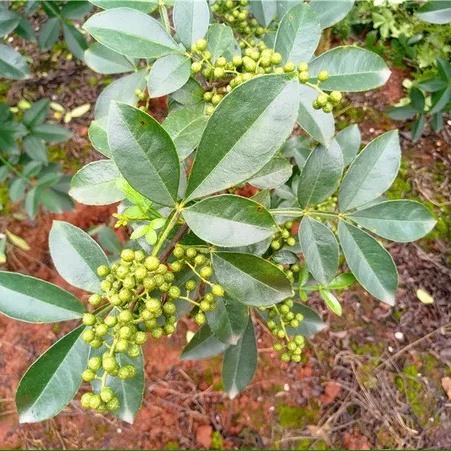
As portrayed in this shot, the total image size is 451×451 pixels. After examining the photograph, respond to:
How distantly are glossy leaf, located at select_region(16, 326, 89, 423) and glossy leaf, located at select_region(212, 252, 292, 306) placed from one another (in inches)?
10.6

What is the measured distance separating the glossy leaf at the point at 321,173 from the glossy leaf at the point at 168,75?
0.98 ft

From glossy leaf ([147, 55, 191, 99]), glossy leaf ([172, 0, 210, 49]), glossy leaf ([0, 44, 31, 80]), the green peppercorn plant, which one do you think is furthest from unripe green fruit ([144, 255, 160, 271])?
glossy leaf ([0, 44, 31, 80])

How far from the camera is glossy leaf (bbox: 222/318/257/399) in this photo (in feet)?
4.68

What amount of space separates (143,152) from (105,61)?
2.42ft

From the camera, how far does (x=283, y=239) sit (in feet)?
3.71

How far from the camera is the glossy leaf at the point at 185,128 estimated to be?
3.09ft

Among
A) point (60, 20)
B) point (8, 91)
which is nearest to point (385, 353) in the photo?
point (60, 20)

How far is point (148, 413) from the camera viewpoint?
2.10 m

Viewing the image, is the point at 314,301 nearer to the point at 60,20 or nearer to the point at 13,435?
the point at 13,435

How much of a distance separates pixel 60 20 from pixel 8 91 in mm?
751

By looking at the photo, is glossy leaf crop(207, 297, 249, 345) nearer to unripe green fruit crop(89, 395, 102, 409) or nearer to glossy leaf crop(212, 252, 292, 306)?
glossy leaf crop(212, 252, 292, 306)

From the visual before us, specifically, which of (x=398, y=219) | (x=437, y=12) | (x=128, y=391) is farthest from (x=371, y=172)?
(x=437, y=12)

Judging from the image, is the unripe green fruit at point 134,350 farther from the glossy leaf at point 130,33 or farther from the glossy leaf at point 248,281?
the glossy leaf at point 130,33

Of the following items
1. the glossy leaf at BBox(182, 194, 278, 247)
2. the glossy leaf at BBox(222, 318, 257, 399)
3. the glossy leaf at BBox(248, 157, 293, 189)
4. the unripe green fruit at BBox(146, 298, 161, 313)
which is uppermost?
the glossy leaf at BBox(182, 194, 278, 247)
